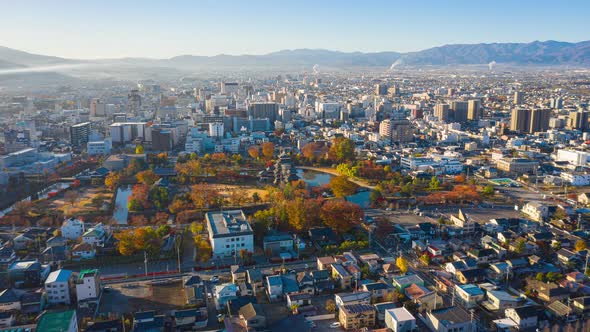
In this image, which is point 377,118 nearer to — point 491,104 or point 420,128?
point 420,128

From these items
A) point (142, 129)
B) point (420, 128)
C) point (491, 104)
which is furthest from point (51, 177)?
point (491, 104)

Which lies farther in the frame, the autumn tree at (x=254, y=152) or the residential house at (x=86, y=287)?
the autumn tree at (x=254, y=152)

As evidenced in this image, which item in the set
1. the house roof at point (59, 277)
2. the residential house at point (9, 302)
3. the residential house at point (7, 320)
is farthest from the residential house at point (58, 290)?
the residential house at point (7, 320)

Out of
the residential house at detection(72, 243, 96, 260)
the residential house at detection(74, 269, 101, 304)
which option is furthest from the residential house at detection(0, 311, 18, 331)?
the residential house at detection(72, 243, 96, 260)

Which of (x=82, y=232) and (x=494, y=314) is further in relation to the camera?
(x=82, y=232)

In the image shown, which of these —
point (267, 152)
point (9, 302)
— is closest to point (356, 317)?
point (9, 302)

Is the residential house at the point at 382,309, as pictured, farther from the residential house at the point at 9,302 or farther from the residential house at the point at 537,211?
the residential house at the point at 537,211

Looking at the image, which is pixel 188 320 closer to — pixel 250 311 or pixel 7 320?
pixel 250 311
